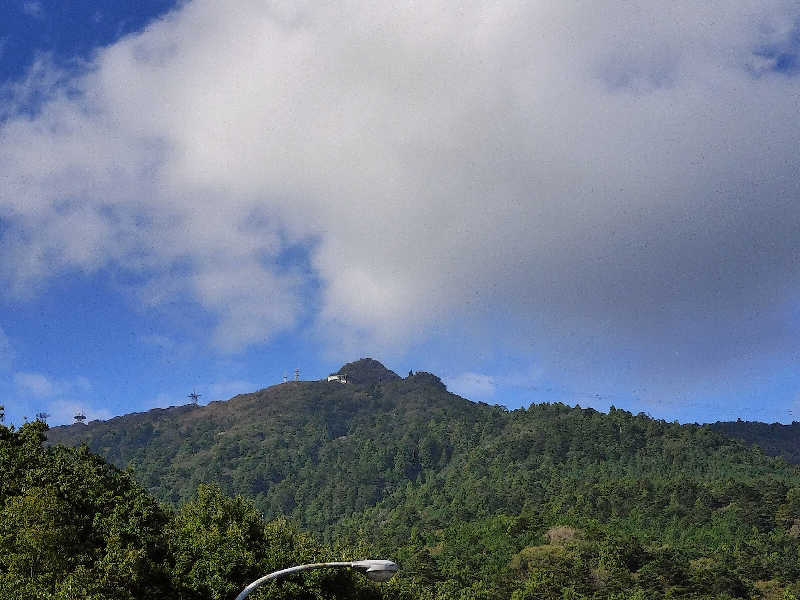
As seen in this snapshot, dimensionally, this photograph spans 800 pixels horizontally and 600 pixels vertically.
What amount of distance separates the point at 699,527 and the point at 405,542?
63.1m

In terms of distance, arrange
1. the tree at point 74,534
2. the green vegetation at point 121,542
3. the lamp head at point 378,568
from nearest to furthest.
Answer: the lamp head at point 378,568
the tree at point 74,534
the green vegetation at point 121,542

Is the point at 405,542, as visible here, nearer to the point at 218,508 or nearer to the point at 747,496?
the point at 747,496

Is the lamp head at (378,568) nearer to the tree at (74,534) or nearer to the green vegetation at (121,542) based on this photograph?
the green vegetation at (121,542)

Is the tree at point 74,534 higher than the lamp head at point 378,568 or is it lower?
higher

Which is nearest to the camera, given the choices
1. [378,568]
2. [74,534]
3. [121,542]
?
[378,568]

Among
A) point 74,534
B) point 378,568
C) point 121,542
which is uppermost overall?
point 74,534

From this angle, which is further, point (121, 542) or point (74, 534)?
point (121, 542)

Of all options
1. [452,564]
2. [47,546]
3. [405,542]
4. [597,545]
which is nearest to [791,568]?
[597,545]

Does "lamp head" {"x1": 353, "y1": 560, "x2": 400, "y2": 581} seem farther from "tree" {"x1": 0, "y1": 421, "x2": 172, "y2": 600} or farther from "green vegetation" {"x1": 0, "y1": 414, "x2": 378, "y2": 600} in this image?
"tree" {"x1": 0, "y1": 421, "x2": 172, "y2": 600}

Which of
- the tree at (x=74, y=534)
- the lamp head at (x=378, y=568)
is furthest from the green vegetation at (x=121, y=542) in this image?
the lamp head at (x=378, y=568)

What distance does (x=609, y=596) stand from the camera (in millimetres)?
126375

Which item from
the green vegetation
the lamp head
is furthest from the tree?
the lamp head

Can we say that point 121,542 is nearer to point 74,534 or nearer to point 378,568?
point 74,534

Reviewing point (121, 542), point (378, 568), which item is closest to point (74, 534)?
point (121, 542)
